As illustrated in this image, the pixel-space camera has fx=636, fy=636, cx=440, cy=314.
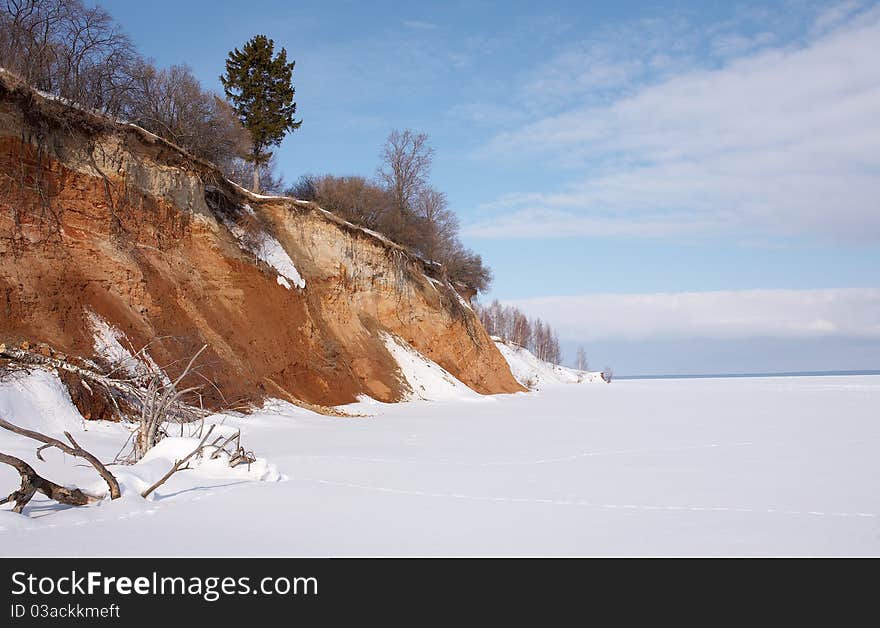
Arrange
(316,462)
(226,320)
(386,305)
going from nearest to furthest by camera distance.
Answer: (316,462) → (226,320) → (386,305)

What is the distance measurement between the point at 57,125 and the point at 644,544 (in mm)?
16745

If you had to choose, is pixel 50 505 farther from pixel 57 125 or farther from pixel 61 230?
pixel 57 125

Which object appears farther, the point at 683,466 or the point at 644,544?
the point at 683,466

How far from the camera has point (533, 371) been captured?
207ft

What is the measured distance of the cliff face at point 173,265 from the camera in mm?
14195

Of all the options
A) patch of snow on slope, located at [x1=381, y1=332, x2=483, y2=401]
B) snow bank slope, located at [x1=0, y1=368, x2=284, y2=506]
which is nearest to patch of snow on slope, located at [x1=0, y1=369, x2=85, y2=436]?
snow bank slope, located at [x1=0, y1=368, x2=284, y2=506]

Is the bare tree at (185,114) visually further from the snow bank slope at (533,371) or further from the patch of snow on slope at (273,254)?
the snow bank slope at (533,371)

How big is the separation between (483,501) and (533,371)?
58070 mm

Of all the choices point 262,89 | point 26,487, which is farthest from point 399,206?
point 26,487

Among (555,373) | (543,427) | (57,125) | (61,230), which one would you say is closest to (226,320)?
(61,230)

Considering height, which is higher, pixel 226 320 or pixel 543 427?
pixel 226 320

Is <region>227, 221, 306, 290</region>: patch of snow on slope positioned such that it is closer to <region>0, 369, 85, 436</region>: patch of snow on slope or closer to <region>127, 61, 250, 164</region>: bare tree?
<region>127, 61, 250, 164</region>: bare tree

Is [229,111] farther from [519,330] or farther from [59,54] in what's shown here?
[519,330]

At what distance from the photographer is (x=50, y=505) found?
4.92 meters
